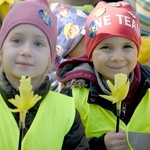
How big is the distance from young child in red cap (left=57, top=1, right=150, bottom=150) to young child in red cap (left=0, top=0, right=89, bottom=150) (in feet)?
0.72

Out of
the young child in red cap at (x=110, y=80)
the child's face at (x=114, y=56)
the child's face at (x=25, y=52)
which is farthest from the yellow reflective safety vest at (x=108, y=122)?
the child's face at (x=25, y=52)

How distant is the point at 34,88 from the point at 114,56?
43cm

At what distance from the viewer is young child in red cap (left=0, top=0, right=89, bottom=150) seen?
2025 mm

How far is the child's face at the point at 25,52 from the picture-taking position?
2.06m

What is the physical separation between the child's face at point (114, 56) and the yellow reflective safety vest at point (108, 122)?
163mm

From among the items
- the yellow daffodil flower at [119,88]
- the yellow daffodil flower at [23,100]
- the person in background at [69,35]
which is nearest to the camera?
the yellow daffodil flower at [23,100]

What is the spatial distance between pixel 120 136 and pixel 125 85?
0.31 meters

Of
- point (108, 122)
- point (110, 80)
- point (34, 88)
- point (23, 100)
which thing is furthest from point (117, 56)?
point (23, 100)

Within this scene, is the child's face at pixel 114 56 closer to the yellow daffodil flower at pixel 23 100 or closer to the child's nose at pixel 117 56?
the child's nose at pixel 117 56

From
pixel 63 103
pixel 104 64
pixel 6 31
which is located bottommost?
pixel 63 103

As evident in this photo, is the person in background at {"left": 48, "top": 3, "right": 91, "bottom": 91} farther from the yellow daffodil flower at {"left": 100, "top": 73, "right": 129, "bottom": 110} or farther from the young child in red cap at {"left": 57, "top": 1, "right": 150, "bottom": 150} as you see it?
the yellow daffodil flower at {"left": 100, "top": 73, "right": 129, "bottom": 110}

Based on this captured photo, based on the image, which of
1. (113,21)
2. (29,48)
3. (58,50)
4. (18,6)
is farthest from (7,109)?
(58,50)

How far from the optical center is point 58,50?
318 centimetres

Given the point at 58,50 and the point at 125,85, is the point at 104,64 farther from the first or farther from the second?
the point at 58,50
